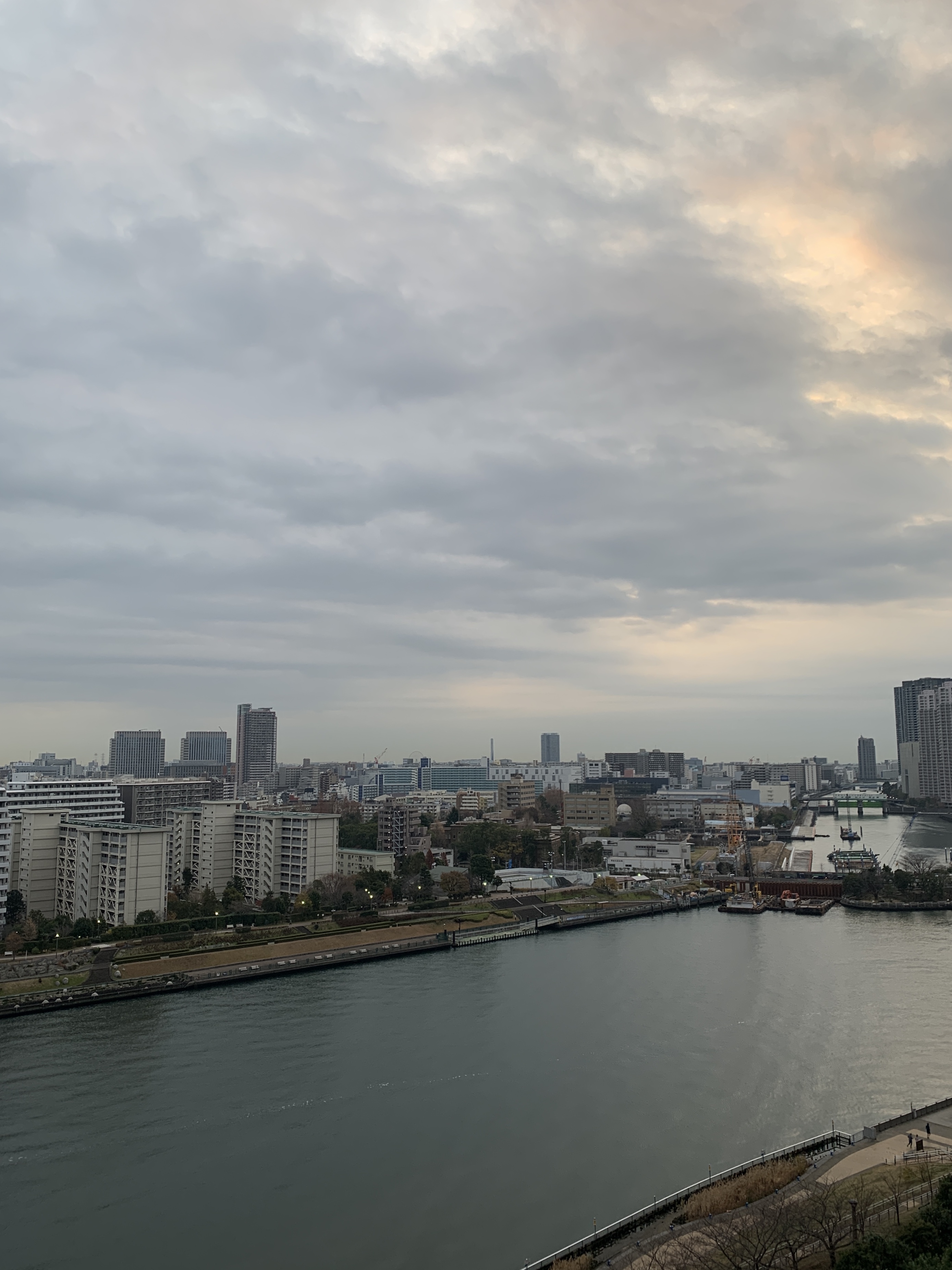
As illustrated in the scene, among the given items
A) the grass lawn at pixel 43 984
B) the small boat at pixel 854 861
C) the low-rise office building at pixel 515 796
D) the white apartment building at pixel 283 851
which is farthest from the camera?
the low-rise office building at pixel 515 796

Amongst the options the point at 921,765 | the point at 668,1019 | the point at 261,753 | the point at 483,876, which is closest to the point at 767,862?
the point at 483,876

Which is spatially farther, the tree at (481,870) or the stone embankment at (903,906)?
the tree at (481,870)

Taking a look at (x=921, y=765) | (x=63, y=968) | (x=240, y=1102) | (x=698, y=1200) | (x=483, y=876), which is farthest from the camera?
(x=921, y=765)

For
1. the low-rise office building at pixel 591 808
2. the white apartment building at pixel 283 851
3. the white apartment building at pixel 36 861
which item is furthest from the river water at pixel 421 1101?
the low-rise office building at pixel 591 808

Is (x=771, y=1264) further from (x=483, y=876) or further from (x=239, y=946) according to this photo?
(x=483, y=876)

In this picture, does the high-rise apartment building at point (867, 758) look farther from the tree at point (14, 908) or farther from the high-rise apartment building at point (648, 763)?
the tree at point (14, 908)

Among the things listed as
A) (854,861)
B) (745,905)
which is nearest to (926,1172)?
(745,905)
